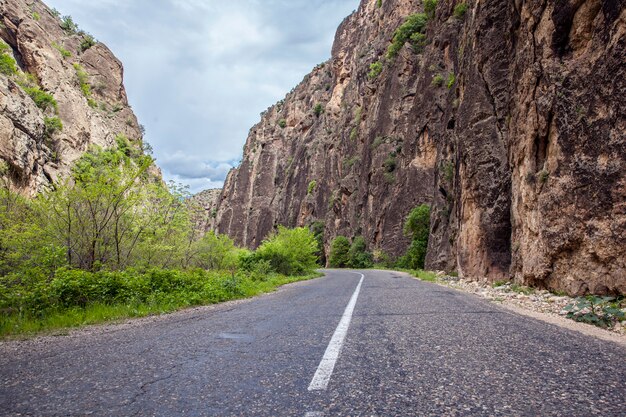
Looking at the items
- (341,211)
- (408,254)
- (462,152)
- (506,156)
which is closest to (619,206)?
(506,156)

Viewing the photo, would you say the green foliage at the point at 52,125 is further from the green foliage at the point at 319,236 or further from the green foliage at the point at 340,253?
the green foliage at the point at 319,236

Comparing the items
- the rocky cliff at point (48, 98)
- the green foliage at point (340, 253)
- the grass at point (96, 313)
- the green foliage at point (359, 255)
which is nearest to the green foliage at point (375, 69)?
the green foliage at point (359, 255)

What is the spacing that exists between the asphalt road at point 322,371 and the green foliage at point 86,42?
5442 cm

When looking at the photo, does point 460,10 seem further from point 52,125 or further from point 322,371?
point 322,371

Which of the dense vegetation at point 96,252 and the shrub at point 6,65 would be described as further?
the shrub at point 6,65

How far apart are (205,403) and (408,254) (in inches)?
1388

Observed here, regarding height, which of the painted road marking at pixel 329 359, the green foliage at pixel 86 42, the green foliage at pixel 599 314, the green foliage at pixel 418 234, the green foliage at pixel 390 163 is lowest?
the painted road marking at pixel 329 359

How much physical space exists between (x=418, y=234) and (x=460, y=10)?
1996 centimetres

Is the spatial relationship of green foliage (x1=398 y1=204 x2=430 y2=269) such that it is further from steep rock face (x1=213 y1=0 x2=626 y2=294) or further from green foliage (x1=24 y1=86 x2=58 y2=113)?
green foliage (x1=24 y1=86 x2=58 y2=113)

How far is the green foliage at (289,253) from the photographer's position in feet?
94.4

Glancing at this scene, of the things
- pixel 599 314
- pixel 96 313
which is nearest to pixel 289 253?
pixel 96 313

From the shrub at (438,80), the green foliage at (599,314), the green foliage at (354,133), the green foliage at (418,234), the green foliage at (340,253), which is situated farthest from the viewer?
the green foliage at (354,133)

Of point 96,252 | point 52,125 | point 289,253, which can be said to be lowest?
point 289,253

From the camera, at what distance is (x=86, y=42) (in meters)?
47.0
